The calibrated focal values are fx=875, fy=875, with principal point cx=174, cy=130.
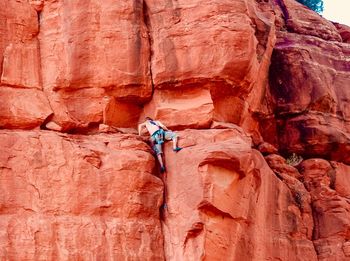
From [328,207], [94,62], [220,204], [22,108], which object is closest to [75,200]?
[22,108]

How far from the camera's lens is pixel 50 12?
21.6 m

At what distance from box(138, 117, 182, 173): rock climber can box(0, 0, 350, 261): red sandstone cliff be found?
0.63ft

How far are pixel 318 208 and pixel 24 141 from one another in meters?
8.00

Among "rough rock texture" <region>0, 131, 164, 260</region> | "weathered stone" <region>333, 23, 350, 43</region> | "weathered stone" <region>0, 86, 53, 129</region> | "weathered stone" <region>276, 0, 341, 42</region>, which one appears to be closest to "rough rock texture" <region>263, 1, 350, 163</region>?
"weathered stone" <region>276, 0, 341, 42</region>

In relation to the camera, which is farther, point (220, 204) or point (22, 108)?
point (22, 108)

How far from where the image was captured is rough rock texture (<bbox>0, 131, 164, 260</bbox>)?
18547mm

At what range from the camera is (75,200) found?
19.1 meters

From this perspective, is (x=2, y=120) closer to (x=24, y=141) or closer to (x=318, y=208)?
(x=24, y=141)

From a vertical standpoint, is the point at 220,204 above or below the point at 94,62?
below

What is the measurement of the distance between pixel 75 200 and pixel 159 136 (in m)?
2.62

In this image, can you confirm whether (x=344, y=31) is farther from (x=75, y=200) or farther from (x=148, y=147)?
(x=75, y=200)

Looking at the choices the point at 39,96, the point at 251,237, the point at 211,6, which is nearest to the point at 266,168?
the point at 251,237

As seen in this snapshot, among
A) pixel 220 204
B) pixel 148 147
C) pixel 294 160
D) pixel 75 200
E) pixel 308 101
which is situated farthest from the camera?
pixel 308 101

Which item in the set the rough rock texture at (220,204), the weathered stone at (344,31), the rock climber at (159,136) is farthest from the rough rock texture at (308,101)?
the rock climber at (159,136)
